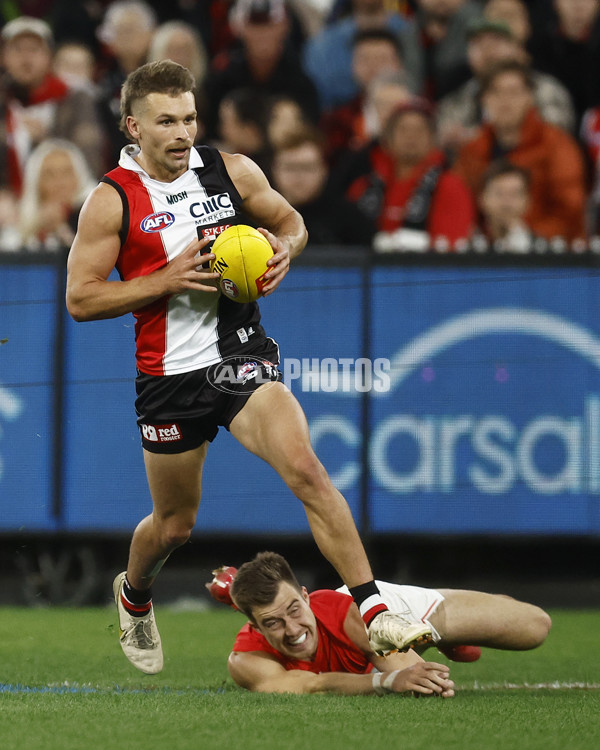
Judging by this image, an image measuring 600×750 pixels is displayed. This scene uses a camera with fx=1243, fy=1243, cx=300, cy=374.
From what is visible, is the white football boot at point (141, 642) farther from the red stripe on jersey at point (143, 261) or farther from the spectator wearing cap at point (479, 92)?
the spectator wearing cap at point (479, 92)

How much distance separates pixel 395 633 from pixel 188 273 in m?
1.84

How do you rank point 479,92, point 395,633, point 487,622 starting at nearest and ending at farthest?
point 395,633 < point 487,622 < point 479,92

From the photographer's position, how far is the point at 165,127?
5836mm

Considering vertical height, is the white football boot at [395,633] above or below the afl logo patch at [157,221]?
below

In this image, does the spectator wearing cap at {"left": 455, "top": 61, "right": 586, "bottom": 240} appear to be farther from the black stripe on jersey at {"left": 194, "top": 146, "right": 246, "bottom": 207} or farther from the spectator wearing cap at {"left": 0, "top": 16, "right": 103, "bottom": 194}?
the black stripe on jersey at {"left": 194, "top": 146, "right": 246, "bottom": 207}

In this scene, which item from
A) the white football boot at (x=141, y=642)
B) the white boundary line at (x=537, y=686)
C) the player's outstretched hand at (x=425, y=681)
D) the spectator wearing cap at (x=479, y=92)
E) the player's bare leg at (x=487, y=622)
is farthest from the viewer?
the spectator wearing cap at (x=479, y=92)

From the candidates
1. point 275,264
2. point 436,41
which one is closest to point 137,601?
point 275,264

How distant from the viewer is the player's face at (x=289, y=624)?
591cm

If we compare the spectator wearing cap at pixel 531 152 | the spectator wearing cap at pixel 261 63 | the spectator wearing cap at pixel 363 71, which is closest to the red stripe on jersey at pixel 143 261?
the spectator wearing cap at pixel 531 152

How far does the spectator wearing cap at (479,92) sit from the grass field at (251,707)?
17.8 feet

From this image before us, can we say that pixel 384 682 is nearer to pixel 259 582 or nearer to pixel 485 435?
pixel 259 582

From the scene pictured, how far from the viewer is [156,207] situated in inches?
233

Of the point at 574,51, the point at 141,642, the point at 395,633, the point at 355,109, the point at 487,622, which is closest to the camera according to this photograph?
the point at 395,633

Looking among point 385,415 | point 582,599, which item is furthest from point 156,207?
point 582,599
